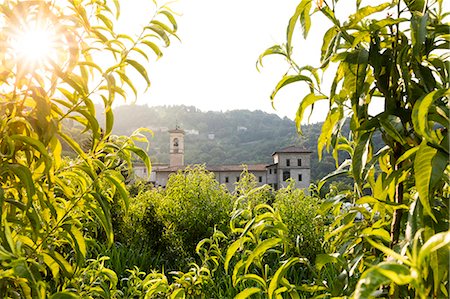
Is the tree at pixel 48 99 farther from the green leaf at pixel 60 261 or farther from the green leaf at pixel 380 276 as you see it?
the green leaf at pixel 380 276

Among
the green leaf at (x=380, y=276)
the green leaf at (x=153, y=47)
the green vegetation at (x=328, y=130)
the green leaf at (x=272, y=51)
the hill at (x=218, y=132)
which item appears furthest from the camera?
the hill at (x=218, y=132)

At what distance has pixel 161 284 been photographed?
1569 millimetres

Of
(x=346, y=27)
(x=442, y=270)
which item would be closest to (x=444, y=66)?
(x=346, y=27)

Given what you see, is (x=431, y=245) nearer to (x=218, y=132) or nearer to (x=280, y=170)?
(x=280, y=170)

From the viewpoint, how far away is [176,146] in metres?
34.6

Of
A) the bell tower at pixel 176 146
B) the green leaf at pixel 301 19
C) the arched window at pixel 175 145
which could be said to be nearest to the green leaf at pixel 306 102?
the green leaf at pixel 301 19

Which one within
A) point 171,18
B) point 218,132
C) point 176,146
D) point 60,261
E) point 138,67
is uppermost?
point 218,132

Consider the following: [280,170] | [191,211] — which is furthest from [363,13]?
[280,170]

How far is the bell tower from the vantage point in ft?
111

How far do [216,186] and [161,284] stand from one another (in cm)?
399

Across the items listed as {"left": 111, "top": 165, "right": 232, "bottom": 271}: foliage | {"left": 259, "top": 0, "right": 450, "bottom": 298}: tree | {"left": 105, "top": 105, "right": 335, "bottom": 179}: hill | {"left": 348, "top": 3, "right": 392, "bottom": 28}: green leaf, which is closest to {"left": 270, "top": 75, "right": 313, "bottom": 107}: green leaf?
{"left": 259, "top": 0, "right": 450, "bottom": 298}: tree

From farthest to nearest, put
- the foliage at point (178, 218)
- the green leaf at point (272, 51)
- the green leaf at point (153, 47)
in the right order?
1. the foliage at point (178, 218)
2. the green leaf at point (153, 47)
3. the green leaf at point (272, 51)

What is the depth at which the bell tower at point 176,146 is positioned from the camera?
33969mm

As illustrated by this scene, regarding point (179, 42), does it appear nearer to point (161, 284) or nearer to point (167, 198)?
point (161, 284)
